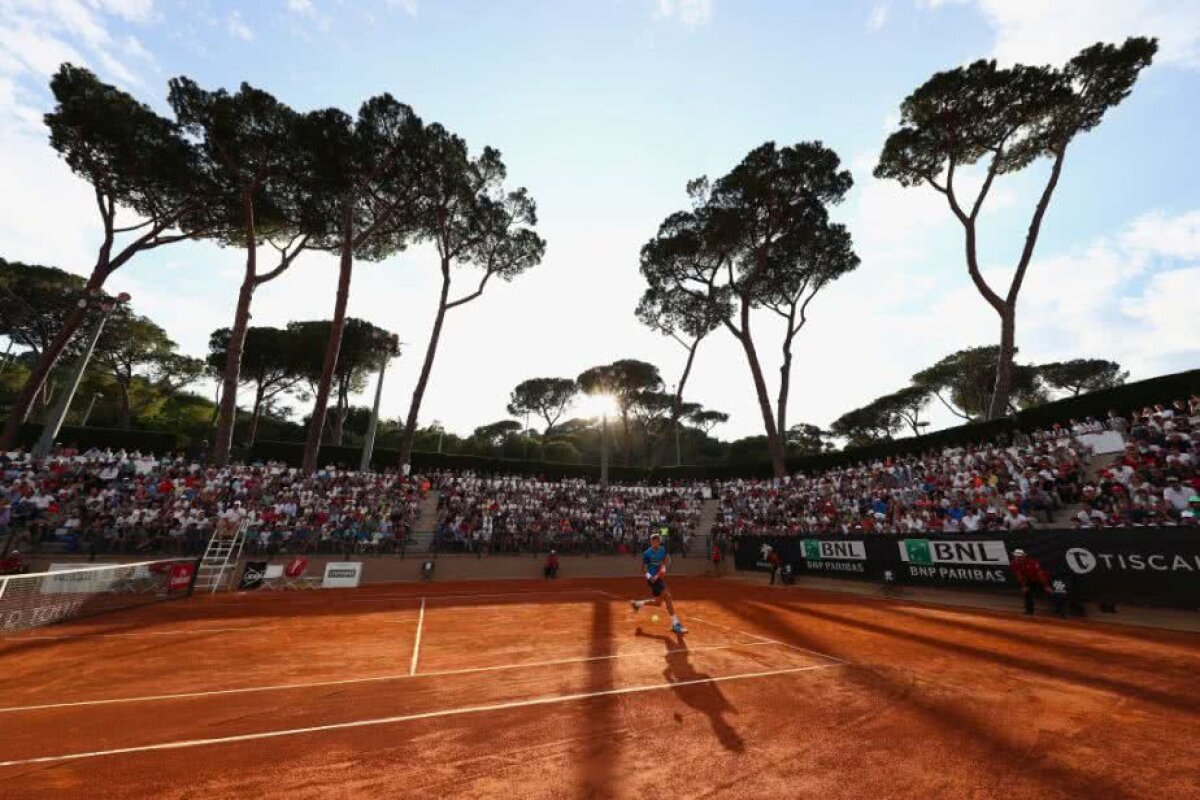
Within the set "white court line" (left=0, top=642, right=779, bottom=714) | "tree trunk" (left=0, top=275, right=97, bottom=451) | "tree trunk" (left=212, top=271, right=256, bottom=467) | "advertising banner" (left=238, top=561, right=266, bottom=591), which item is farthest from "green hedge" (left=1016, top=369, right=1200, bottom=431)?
"tree trunk" (left=0, top=275, right=97, bottom=451)

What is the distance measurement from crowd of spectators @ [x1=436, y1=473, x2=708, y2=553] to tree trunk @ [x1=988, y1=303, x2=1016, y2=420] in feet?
50.6

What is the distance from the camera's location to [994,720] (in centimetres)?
476

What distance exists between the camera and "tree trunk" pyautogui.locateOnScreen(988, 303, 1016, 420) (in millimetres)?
23078

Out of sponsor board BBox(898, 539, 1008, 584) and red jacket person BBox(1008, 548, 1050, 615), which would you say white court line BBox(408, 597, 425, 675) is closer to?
red jacket person BBox(1008, 548, 1050, 615)

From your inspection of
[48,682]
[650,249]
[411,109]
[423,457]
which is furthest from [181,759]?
[650,249]

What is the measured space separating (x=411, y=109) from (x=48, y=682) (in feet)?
89.0

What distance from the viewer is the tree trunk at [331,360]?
23.7m

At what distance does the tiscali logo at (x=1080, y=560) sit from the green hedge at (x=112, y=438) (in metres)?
42.5

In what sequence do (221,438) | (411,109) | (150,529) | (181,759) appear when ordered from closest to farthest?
(181,759)
(150,529)
(221,438)
(411,109)

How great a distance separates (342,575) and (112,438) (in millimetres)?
24991

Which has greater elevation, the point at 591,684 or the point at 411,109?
the point at 411,109

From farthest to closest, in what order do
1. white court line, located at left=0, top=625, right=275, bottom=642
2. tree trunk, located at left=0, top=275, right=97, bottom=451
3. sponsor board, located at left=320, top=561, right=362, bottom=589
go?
tree trunk, located at left=0, top=275, right=97, bottom=451 < sponsor board, located at left=320, top=561, right=362, bottom=589 < white court line, located at left=0, top=625, right=275, bottom=642

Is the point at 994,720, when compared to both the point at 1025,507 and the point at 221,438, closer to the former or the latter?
the point at 1025,507

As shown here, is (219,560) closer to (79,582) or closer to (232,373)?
(79,582)
